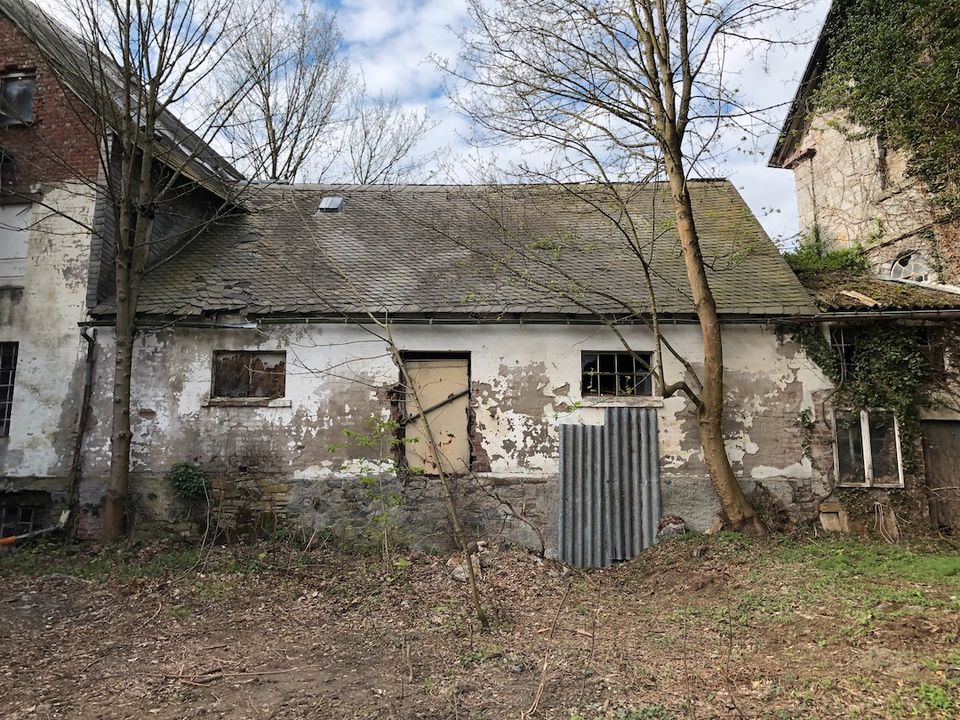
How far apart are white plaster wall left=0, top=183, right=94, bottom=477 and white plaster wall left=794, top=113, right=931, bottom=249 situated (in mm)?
14740

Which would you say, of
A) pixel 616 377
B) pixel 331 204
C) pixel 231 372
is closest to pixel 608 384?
pixel 616 377

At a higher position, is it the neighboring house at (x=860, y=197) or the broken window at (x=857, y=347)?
the neighboring house at (x=860, y=197)

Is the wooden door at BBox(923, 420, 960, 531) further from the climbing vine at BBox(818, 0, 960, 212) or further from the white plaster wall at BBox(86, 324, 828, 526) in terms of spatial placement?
the climbing vine at BBox(818, 0, 960, 212)

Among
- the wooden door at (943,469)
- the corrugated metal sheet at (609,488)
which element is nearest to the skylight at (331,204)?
the corrugated metal sheet at (609,488)

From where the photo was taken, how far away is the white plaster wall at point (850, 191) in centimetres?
1190

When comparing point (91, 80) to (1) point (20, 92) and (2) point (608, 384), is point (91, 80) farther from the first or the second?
(2) point (608, 384)

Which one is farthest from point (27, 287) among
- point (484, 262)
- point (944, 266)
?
point (944, 266)

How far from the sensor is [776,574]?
689 cm

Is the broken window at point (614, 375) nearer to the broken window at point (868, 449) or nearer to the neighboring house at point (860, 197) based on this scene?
the broken window at point (868, 449)

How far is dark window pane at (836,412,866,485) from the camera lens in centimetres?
909

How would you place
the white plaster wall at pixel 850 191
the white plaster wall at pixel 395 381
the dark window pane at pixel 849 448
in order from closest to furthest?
the dark window pane at pixel 849 448, the white plaster wall at pixel 395 381, the white plaster wall at pixel 850 191

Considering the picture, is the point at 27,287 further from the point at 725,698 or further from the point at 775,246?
the point at 775,246

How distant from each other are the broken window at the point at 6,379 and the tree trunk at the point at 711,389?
10.8 meters

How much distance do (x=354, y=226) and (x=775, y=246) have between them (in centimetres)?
822
